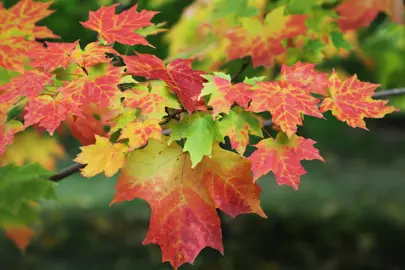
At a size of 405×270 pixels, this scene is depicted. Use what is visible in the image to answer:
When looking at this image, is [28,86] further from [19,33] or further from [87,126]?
[87,126]

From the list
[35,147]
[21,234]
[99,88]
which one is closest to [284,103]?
[99,88]

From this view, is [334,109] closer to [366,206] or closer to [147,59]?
[147,59]

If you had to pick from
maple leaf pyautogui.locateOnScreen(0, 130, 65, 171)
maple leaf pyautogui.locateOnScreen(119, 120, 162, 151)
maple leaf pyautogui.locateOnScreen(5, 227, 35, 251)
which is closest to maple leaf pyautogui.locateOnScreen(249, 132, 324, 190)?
maple leaf pyautogui.locateOnScreen(119, 120, 162, 151)

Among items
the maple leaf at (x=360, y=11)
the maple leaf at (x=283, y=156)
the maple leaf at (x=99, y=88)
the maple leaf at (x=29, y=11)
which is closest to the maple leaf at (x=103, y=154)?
the maple leaf at (x=99, y=88)

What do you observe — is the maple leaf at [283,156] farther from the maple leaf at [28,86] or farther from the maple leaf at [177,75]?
the maple leaf at [28,86]

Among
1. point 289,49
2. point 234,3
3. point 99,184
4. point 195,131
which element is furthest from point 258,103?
point 99,184

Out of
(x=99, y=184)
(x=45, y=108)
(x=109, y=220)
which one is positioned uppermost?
(x=45, y=108)
